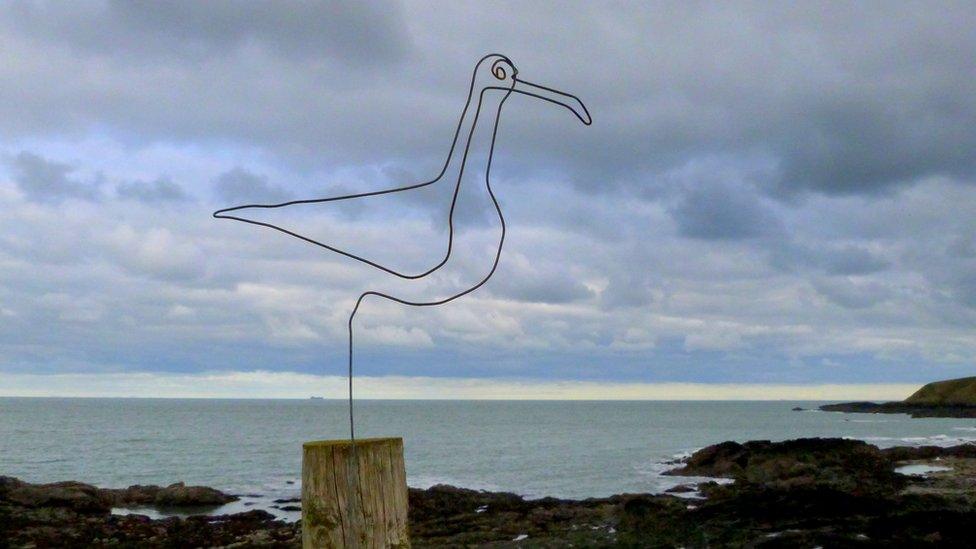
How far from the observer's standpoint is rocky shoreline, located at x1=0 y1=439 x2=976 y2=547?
16.4 meters

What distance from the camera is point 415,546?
716 inches

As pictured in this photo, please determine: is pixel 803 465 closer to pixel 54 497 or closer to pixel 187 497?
pixel 187 497

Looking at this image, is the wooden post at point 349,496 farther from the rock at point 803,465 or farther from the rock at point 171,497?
the rock at point 171,497

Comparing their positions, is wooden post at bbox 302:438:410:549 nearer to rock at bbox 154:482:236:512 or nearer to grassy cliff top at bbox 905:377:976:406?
rock at bbox 154:482:236:512

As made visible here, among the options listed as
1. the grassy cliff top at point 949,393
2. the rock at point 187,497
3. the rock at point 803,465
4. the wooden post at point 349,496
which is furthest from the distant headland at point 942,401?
the wooden post at point 349,496

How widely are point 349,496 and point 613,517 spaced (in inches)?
736

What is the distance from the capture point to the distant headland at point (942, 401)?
400ft

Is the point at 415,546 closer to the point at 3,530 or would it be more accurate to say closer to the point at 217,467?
the point at 3,530

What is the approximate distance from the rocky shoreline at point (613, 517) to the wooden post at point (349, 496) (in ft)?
43.6

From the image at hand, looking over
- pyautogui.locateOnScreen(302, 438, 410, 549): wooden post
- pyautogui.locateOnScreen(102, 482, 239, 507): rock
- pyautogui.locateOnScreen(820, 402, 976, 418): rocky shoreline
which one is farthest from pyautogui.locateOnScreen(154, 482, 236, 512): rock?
pyautogui.locateOnScreen(820, 402, 976, 418): rocky shoreline

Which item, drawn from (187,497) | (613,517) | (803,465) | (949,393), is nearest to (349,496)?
(613,517)

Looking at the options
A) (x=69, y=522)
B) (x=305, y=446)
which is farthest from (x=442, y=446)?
(x=305, y=446)

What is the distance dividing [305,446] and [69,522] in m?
22.5

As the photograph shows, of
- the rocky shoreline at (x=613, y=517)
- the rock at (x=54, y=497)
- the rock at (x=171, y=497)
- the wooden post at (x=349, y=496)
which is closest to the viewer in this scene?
the wooden post at (x=349, y=496)
